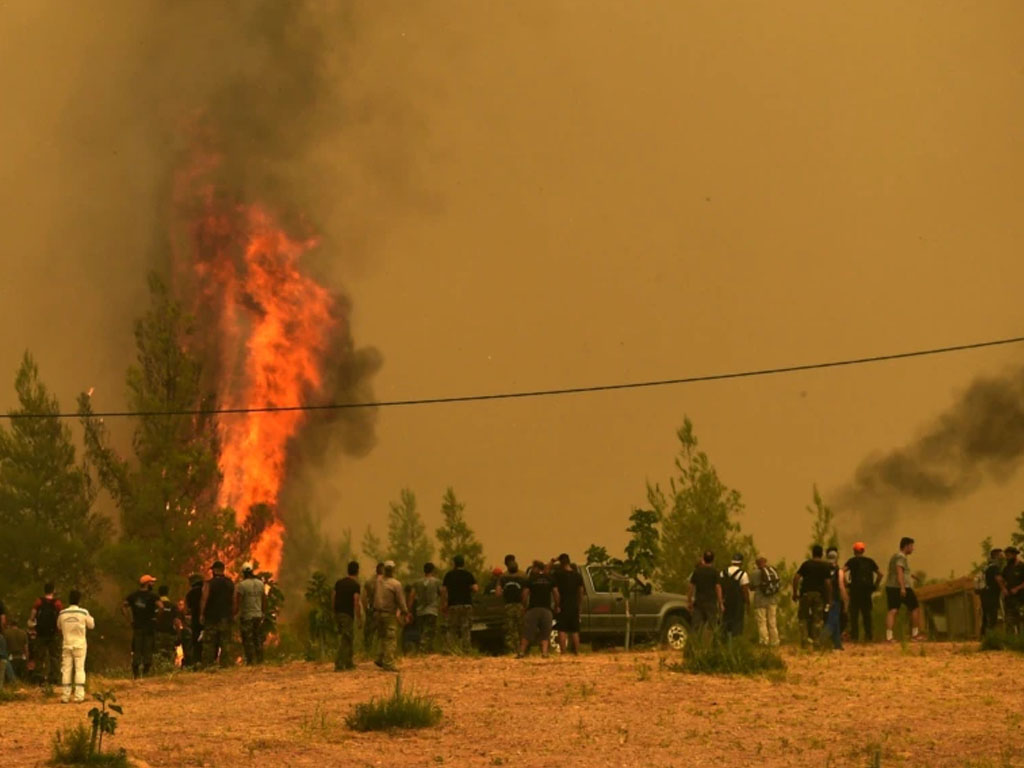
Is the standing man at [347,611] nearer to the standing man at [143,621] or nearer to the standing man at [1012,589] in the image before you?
the standing man at [143,621]

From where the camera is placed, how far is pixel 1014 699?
2252cm

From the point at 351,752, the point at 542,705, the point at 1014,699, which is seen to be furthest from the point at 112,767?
the point at 1014,699

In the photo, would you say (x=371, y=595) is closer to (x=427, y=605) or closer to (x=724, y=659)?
(x=427, y=605)

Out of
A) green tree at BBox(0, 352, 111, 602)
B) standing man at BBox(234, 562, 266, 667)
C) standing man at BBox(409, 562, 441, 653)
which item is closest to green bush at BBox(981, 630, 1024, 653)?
standing man at BBox(409, 562, 441, 653)

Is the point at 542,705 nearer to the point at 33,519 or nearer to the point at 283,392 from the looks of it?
the point at 283,392

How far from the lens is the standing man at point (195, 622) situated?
29.3 meters

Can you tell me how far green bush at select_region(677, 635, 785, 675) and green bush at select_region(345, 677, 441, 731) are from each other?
5346mm

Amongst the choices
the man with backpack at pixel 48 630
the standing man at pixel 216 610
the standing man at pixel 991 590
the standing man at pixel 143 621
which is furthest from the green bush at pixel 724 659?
the man with backpack at pixel 48 630

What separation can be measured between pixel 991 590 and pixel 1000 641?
4.48 feet

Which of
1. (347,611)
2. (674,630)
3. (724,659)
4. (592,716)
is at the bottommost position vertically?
(592,716)

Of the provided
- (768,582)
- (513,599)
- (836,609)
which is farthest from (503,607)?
(836,609)

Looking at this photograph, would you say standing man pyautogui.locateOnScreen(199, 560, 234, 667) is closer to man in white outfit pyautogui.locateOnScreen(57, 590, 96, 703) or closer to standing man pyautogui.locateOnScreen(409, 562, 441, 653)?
standing man pyautogui.locateOnScreen(409, 562, 441, 653)

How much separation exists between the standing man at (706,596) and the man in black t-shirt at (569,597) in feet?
6.10

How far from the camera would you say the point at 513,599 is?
93.7 ft
